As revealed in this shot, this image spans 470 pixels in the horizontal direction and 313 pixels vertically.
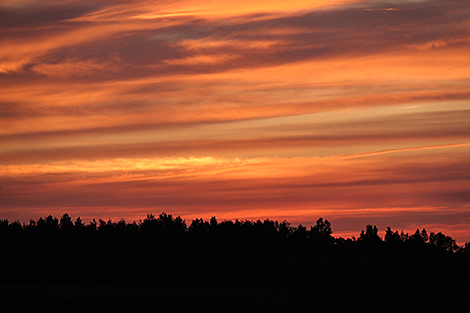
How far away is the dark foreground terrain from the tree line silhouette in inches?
6.9

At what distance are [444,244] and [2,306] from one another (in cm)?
11317

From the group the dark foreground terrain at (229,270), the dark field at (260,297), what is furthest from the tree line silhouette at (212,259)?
the dark field at (260,297)

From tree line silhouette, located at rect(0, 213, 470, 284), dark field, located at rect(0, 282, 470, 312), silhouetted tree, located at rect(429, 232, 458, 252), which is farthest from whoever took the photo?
silhouetted tree, located at rect(429, 232, 458, 252)

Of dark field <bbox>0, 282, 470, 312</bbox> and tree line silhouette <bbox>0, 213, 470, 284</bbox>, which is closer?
dark field <bbox>0, 282, 470, 312</bbox>

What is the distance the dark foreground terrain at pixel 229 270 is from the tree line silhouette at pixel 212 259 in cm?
17

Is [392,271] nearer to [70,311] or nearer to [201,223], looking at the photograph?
[70,311]

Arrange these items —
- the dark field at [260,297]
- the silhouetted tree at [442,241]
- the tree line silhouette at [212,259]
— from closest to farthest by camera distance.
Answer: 1. the dark field at [260,297]
2. the tree line silhouette at [212,259]
3. the silhouetted tree at [442,241]

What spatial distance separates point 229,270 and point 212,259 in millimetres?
9247

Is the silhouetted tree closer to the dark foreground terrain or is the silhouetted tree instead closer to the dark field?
the dark foreground terrain

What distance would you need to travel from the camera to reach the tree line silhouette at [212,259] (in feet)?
253

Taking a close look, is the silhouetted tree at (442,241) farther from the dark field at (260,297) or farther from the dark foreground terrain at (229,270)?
the dark field at (260,297)

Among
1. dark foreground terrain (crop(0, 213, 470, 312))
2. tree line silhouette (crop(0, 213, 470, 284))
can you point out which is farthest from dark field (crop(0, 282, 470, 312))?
tree line silhouette (crop(0, 213, 470, 284))

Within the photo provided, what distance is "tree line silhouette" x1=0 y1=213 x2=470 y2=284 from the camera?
7712cm

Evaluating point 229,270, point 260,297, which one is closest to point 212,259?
point 229,270
